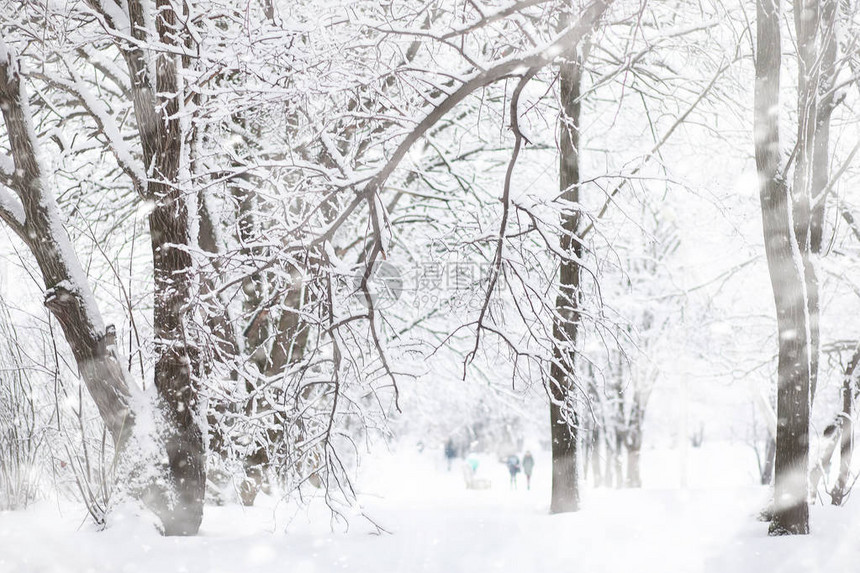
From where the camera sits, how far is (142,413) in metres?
4.91

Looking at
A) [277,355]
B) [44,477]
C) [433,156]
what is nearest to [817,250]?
[433,156]

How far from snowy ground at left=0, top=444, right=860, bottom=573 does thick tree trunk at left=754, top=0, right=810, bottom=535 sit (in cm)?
54

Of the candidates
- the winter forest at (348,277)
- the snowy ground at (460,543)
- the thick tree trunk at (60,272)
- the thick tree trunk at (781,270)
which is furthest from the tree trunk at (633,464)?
the thick tree trunk at (60,272)

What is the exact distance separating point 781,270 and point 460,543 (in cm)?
300

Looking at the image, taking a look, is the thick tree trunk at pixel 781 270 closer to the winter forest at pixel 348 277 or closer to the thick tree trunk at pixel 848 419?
the winter forest at pixel 348 277

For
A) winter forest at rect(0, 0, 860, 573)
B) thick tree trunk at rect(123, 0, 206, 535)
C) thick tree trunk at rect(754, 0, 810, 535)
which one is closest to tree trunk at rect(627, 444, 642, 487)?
winter forest at rect(0, 0, 860, 573)

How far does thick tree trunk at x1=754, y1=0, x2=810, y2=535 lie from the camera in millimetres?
4789

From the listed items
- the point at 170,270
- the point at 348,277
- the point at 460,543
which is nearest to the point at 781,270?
the point at 460,543

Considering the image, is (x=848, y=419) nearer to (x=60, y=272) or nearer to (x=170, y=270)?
(x=170, y=270)

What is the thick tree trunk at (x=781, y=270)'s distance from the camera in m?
4.79

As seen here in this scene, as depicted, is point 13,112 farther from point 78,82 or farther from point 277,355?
point 277,355

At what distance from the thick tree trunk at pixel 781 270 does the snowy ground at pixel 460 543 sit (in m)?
0.54

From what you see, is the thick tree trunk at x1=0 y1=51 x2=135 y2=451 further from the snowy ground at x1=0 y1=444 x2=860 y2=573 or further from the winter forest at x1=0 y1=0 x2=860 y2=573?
the snowy ground at x1=0 y1=444 x2=860 y2=573

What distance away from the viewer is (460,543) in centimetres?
476
